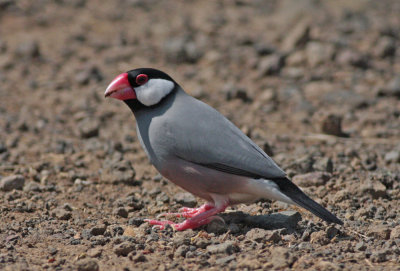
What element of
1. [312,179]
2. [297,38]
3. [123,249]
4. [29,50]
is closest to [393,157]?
[312,179]

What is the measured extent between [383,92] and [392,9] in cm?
576

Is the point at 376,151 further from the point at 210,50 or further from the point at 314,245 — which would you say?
the point at 210,50

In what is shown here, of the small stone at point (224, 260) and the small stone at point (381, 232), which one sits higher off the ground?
the small stone at point (224, 260)

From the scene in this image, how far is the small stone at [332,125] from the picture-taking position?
9.43 meters

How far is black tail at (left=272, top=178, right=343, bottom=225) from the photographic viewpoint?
18.5ft

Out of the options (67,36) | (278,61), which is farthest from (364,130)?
(67,36)

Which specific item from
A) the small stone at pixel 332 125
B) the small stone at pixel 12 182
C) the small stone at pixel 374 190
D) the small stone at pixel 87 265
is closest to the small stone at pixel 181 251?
the small stone at pixel 87 265

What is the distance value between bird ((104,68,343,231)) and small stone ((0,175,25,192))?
64.2 inches

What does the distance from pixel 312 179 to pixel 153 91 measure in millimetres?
2160

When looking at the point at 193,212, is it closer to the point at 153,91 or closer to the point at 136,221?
the point at 136,221

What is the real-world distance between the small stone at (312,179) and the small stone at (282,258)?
2139 mm

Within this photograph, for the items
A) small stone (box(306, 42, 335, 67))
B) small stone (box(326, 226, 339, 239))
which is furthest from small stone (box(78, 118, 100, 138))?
small stone (box(306, 42, 335, 67))

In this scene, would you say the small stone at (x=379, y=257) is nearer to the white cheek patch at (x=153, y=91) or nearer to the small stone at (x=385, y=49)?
the white cheek patch at (x=153, y=91)

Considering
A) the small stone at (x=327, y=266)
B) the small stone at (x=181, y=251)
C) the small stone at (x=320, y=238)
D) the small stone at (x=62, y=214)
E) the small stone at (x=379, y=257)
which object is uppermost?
the small stone at (x=62, y=214)
